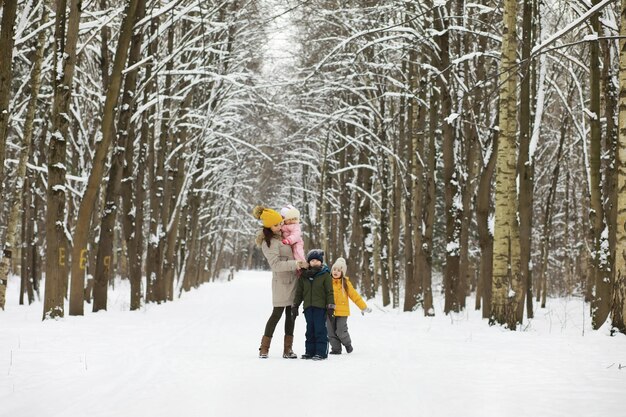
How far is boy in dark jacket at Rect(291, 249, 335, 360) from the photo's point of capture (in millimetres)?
8023

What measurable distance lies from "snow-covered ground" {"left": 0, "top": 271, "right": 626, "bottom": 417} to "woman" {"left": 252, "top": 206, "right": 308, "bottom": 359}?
0.39m

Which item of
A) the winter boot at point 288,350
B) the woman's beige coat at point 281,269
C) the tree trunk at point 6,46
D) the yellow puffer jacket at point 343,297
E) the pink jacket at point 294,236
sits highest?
the tree trunk at point 6,46

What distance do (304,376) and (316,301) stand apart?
169cm

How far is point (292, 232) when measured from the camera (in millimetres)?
8266

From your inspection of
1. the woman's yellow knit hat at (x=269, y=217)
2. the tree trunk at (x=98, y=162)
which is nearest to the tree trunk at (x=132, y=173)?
the tree trunk at (x=98, y=162)

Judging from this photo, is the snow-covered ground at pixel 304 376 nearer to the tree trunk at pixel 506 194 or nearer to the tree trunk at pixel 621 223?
the tree trunk at pixel 621 223

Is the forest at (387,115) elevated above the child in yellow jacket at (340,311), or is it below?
above

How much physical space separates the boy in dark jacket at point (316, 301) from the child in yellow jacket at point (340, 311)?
0.56 metres

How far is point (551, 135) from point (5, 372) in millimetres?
25233

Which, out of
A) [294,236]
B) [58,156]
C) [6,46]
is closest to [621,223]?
[294,236]

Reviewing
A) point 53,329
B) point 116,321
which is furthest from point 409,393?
point 116,321

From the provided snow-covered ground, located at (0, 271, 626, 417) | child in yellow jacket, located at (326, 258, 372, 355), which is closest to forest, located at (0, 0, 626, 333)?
snow-covered ground, located at (0, 271, 626, 417)

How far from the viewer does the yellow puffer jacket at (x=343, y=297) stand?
350 inches

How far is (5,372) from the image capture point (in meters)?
6.15
